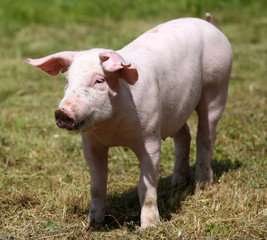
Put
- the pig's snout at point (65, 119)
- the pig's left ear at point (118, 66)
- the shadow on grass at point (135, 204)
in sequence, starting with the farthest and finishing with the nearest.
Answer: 1. the shadow on grass at point (135, 204)
2. the pig's left ear at point (118, 66)
3. the pig's snout at point (65, 119)

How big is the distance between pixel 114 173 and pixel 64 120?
1.97m

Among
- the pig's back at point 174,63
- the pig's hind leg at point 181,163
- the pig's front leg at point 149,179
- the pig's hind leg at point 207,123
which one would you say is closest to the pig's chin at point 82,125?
the pig's back at point 174,63

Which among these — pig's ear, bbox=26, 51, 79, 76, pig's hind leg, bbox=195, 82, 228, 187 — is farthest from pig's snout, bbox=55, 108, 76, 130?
pig's hind leg, bbox=195, 82, 228, 187

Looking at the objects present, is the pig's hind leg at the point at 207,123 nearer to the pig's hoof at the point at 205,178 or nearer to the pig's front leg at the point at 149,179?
the pig's hoof at the point at 205,178

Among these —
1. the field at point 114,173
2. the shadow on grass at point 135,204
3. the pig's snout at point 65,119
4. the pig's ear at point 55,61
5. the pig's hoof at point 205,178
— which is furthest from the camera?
the pig's hoof at point 205,178

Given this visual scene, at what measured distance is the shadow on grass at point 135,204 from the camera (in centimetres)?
377

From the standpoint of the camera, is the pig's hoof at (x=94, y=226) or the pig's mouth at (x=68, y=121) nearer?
the pig's mouth at (x=68, y=121)

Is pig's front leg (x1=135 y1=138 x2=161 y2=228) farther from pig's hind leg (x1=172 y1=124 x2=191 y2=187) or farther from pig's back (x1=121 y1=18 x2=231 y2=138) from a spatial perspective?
pig's hind leg (x1=172 y1=124 x2=191 y2=187)

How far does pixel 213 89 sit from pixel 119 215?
138 cm

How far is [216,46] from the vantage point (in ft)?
13.9

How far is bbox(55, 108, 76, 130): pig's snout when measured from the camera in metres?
2.83

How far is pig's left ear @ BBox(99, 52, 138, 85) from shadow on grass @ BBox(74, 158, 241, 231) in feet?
3.51

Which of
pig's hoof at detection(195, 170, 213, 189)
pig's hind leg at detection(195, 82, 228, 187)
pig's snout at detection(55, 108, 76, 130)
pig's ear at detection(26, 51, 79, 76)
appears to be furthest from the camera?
pig's hoof at detection(195, 170, 213, 189)

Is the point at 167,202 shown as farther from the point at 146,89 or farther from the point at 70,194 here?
the point at 146,89
